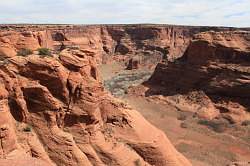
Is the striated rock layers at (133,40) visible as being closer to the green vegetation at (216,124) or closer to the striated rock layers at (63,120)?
the green vegetation at (216,124)

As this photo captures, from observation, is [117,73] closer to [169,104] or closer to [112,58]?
[112,58]

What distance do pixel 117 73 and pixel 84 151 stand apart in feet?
207

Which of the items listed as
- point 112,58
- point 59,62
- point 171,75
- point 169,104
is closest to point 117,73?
point 112,58

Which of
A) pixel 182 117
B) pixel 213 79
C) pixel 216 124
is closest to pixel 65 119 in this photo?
pixel 216 124

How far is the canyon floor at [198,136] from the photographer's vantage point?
29844mm

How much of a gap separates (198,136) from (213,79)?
446 inches

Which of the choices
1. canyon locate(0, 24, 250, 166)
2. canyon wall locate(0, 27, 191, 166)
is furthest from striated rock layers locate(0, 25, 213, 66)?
canyon wall locate(0, 27, 191, 166)

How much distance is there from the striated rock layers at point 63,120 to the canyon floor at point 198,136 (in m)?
8.61

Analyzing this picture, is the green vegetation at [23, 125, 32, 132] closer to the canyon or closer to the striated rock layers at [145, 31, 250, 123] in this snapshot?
the canyon

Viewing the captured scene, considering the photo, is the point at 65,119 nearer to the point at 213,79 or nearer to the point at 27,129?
the point at 27,129

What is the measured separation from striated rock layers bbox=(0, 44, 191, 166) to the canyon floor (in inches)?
339

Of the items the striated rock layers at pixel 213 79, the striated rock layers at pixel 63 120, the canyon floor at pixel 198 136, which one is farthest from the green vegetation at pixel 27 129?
the striated rock layers at pixel 213 79

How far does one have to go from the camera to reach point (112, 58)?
314 ft

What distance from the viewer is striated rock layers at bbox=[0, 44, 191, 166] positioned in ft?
53.9
